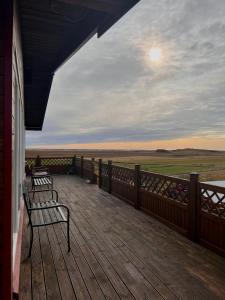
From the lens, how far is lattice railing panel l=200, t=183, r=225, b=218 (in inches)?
130

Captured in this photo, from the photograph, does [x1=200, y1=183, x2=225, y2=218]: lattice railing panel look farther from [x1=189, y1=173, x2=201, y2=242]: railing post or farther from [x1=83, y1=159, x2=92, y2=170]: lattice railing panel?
[x1=83, y1=159, x2=92, y2=170]: lattice railing panel

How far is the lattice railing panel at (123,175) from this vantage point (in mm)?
6021

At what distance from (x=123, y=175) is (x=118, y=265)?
3.63 meters

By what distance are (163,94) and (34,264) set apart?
17178mm

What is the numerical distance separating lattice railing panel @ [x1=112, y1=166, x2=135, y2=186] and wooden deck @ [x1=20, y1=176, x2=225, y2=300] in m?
1.46

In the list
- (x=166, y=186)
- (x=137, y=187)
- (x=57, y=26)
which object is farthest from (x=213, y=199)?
(x=57, y=26)

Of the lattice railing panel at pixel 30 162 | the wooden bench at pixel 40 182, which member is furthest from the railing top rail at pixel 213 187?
the lattice railing panel at pixel 30 162

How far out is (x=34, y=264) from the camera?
9.82 ft

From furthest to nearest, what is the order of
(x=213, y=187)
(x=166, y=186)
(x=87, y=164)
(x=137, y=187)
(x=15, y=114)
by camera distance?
(x=87, y=164) < (x=137, y=187) < (x=166, y=186) < (x=213, y=187) < (x=15, y=114)

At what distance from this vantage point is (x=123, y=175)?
6531 millimetres

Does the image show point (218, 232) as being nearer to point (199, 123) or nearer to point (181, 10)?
point (181, 10)

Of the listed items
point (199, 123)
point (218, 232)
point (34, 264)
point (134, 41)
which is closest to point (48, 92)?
point (134, 41)
